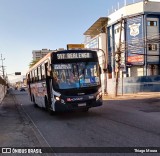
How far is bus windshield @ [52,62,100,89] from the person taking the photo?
516 inches

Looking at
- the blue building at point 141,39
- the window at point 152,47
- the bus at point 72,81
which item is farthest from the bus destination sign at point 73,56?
the window at point 152,47

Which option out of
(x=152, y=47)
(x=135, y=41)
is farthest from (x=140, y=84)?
(x=152, y=47)

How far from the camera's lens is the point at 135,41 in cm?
4184

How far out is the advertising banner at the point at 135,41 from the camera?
135ft

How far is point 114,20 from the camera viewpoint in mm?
45656

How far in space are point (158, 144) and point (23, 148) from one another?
12.5ft

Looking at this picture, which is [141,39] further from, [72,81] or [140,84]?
[72,81]

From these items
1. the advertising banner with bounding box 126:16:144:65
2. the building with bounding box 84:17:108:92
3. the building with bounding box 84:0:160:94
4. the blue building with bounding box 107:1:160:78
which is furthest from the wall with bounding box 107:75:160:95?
the building with bounding box 84:17:108:92

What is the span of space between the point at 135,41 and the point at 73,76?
30412mm

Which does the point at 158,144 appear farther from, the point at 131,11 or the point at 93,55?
the point at 131,11

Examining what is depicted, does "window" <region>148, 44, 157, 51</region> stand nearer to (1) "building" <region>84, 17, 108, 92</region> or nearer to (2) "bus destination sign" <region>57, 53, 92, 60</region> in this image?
(1) "building" <region>84, 17, 108, 92</region>

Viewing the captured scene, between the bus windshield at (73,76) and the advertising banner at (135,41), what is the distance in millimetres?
28914

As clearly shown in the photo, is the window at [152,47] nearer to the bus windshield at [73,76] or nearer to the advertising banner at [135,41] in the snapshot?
the advertising banner at [135,41]

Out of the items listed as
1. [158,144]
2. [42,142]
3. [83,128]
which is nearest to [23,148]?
[42,142]
